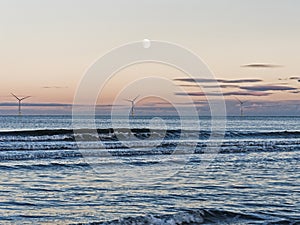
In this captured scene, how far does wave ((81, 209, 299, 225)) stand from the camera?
42.4 ft

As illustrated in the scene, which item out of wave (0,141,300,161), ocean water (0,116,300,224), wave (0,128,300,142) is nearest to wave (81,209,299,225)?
ocean water (0,116,300,224)

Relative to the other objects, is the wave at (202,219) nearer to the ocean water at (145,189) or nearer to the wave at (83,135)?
the ocean water at (145,189)

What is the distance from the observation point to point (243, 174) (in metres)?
21.6

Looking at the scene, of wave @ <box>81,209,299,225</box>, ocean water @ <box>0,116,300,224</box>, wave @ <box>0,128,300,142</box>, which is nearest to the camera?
wave @ <box>81,209,299,225</box>

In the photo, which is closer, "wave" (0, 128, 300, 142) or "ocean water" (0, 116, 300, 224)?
"ocean water" (0, 116, 300, 224)

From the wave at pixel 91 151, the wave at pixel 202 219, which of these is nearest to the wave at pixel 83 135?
the wave at pixel 91 151

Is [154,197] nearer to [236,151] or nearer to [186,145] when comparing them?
[236,151]

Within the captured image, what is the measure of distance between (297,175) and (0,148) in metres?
19.4

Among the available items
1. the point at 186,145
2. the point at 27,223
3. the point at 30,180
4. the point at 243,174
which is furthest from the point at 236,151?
the point at 27,223

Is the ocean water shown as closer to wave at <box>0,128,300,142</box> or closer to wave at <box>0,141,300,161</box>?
Result: wave at <box>0,141,300,161</box>

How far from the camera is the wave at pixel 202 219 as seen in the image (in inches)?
509

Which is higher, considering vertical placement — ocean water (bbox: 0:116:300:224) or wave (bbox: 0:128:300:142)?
wave (bbox: 0:128:300:142)

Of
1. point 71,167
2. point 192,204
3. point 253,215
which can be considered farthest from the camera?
point 71,167

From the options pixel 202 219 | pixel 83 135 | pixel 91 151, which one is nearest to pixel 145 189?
pixel 202 219
